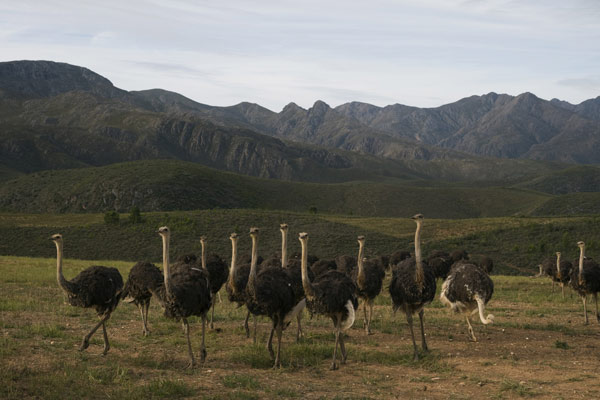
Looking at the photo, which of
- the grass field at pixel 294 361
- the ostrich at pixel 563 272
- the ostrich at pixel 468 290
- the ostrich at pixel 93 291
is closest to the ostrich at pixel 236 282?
the grass field at pixel 294 361

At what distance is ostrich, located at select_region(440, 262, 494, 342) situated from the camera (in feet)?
46.4

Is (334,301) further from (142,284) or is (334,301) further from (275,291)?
(142,284)

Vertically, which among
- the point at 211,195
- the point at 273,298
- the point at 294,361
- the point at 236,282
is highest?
the point at 211,195

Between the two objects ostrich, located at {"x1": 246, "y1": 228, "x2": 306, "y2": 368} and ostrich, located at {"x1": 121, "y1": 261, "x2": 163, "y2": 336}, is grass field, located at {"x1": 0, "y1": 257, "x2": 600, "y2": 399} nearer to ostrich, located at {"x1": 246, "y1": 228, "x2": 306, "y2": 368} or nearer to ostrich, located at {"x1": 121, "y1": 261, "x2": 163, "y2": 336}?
ostrich, located at {"x1": 246, "y1": 228, "x2": 306, "y2": 368}

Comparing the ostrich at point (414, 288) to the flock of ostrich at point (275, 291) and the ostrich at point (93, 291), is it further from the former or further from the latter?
the ostrich at point (93, 291)

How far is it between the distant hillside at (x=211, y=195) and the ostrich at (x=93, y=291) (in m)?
93.5

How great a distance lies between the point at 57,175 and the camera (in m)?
124

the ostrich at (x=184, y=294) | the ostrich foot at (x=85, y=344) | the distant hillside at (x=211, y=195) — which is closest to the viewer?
the ostrich at (x=184, y=294)

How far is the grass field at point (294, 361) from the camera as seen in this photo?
1010cm

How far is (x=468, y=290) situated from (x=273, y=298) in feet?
18.0

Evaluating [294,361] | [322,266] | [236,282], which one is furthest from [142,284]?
[322,266]

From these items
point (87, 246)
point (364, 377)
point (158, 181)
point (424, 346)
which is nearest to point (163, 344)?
point (364, 377)

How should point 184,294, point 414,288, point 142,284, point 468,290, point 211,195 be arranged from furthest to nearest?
point 211,195, point 142,284, point 468,290, point 414,288, point 184,294

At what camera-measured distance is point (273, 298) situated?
12.3 m
